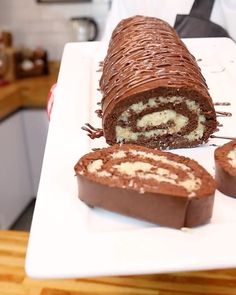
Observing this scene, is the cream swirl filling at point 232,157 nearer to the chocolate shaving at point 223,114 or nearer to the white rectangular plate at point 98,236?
the white rectangular plate at point 98,236

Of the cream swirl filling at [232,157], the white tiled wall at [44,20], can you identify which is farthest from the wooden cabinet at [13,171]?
the cream swirl filling at [232,157]

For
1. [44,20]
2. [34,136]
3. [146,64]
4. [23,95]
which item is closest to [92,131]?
[146,64]

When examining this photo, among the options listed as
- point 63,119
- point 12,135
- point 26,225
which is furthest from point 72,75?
point 26,225

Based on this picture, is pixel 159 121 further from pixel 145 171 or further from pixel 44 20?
pixel 44 20

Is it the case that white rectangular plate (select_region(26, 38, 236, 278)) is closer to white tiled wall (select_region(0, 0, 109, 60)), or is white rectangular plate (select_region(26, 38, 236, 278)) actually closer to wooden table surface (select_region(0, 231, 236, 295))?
wooden table surface (select_region(0, 231, 236, 295))

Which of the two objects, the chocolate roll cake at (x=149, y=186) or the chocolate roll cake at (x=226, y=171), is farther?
the chocolate roll cake at (x=226, y=171)

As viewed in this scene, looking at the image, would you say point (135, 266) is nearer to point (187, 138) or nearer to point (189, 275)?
point (189, 275)
